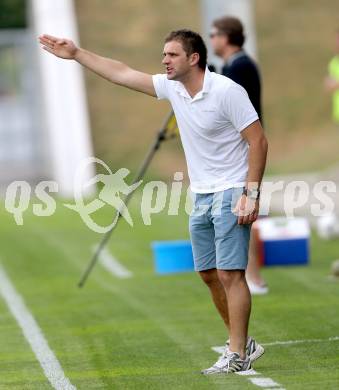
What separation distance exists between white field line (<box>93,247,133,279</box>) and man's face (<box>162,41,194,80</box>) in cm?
597

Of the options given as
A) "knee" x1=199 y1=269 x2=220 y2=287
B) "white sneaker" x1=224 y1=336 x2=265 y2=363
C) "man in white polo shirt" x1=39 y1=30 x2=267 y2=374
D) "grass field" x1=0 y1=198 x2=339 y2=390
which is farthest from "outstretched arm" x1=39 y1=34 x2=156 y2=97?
"grass field" x1=0 y1=198 x2=339 y2=390

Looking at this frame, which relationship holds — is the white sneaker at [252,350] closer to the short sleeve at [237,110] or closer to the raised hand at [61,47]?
the short sleeve at [237,110]

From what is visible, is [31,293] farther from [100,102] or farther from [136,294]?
[100,102]

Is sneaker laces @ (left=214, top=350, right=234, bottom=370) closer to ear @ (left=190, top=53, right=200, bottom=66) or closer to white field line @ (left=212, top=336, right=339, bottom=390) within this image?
white field line @ (left=212, top=336, right=339, bottom=390)

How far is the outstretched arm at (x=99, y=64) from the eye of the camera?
337 inches

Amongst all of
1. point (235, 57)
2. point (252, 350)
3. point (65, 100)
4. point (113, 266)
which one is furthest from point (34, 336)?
point (65, 100)

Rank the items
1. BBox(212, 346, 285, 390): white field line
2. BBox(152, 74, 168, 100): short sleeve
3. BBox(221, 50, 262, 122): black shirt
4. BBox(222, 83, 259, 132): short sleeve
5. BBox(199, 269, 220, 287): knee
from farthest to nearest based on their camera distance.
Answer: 1. BBox(221, 50, 262, 122): black shirt
2. BBox(199, 269, 220, 287): knee
3. BBox(152, 74, 168, 100): short sleeve
4. BBox(222, 83, 259, 132): short sleeve
5. BBox(212, 346, 285, 390): white field line

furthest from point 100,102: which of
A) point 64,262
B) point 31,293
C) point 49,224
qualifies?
point 31,293

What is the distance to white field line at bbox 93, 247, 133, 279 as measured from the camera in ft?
46.3

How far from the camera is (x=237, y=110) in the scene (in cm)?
797

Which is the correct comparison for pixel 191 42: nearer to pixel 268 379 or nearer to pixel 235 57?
pixel 268 379

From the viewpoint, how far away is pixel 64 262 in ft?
51.0

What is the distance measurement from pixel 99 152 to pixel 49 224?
352 inches

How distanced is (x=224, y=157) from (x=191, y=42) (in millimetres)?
716
